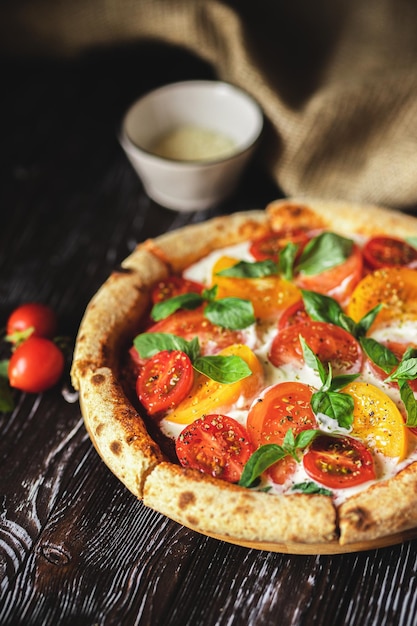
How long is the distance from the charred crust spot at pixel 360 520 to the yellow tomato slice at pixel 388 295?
1076mm

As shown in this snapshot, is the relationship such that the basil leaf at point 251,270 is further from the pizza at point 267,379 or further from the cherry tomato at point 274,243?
the cherry tomato at point 274,243

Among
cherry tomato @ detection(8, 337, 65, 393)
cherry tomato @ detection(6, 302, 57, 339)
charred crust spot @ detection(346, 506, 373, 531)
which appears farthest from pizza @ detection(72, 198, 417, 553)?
cherry tomato @ detection(6, 302, 57, 339)

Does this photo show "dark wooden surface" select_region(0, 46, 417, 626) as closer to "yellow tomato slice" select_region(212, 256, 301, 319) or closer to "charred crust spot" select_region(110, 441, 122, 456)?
"charred crust spot" select_region(110, 441, 122, 456)

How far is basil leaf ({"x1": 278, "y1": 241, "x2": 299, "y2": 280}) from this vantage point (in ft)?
12.6

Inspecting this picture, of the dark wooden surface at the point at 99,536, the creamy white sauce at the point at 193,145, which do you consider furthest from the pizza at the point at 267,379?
the creamy white sauce at the point at 193,145

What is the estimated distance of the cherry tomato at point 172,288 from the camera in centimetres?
395

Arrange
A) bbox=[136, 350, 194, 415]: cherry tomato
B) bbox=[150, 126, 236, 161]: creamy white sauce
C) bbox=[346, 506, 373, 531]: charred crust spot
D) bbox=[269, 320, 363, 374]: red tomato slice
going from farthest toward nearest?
bbox=[150, 126, 236, 161]: creamy white sauce < bbox=[269, 320, 363, 374]: red tomato slice < bbox=[136, 350, 194, 415]: cherry tomato < bbox=[346, 506, 373, 531]: charred crust spot

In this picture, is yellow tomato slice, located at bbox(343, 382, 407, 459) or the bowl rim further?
the bowl rim

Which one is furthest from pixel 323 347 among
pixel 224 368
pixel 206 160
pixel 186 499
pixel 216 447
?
pixel 206 160

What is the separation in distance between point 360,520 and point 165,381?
41.7 inches

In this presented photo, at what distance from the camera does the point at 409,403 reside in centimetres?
309

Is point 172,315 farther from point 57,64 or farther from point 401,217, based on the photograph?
point 57,64

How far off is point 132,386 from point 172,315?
44cm

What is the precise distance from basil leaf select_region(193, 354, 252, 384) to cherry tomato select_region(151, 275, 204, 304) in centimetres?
71
